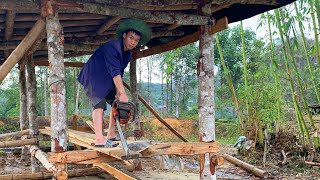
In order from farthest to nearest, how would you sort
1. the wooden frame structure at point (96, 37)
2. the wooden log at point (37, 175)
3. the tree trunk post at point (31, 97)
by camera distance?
the tree trunk post at point (31, 97), the wooden log at point (37, 175), the wooden frame structure at point (96, 37)

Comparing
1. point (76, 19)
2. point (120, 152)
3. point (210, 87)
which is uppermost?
point (76, 19)

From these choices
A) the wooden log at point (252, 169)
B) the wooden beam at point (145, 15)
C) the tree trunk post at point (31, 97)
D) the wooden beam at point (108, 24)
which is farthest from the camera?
the wooden log at point (252, 169)

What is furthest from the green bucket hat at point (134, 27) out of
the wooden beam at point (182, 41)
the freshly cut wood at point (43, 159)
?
the freshly cut wood at point (43, 159)

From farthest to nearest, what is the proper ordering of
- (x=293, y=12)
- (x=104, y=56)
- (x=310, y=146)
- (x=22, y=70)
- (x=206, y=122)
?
(x=310, y=146) < (x=293, y=12) < (x=22, y=70) < (x=206, y=122) < (x=104, y=56)

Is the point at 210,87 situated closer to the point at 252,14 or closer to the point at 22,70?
the point at 252,14

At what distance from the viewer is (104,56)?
138 inches

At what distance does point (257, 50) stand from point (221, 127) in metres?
6.32

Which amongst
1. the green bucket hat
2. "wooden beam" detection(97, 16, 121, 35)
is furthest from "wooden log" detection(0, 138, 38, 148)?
the green bucket hat

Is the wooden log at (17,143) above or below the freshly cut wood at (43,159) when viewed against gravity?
above

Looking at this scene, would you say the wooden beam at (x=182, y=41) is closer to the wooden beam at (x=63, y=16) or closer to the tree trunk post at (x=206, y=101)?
the tree trunk post at (x=206, y=101)

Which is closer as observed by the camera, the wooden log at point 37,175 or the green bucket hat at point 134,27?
the green bucket hat at point 134,27

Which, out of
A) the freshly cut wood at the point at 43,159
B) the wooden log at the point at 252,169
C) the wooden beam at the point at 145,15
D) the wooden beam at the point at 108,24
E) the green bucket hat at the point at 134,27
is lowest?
the wooden log at the point at 252,169

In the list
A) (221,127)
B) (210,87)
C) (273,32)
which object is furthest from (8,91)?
(210,87)

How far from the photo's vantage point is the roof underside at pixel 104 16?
3556mm
